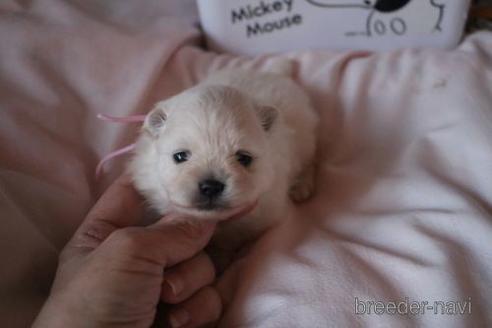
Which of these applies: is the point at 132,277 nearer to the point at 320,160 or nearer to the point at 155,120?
the point at 155,120

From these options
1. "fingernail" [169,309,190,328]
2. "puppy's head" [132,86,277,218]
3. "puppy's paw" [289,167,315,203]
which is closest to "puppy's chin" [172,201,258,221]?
"puppy's head" [132,86,277,218]

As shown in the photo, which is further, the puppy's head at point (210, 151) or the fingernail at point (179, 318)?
the puppy's head at point (210, 151)

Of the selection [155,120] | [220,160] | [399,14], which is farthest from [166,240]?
[399,14]

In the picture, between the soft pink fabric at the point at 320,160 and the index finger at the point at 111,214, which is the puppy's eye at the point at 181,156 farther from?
the soft pink fabric at the point at 320,160

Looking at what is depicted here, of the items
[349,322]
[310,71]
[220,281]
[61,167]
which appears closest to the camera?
[349,322]

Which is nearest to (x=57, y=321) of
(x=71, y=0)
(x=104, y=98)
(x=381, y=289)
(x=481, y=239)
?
(x=381, y=289)

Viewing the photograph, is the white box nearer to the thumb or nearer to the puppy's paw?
the puppy's paw

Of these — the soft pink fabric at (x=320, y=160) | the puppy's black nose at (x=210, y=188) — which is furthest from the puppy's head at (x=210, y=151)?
the soft pink fabric at (x=320, y=160)

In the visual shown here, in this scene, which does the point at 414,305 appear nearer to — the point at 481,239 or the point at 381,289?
the point at 381,289
